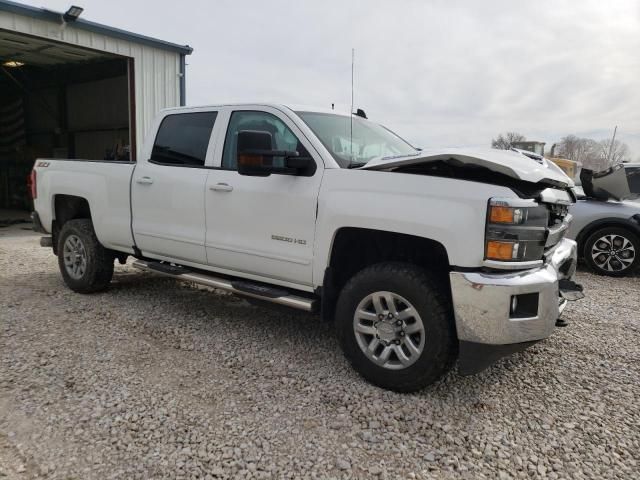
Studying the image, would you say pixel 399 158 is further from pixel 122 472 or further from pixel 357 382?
pixel 122 472

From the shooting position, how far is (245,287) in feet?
12.7

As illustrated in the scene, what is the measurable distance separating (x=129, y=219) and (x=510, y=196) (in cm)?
360

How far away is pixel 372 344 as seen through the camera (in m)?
3.27

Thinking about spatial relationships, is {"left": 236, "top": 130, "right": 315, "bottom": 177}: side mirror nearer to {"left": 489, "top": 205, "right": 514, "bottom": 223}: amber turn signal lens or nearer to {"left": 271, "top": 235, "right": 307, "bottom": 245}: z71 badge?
{"left": 271, "top": 235, "right": 307, "bottom": 245}: z71 badge

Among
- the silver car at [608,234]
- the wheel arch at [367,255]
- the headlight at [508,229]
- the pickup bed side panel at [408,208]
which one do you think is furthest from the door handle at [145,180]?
the silver car at [608,234]

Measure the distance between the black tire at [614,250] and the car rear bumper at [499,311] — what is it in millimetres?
4704

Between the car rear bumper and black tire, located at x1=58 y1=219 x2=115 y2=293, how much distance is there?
3.97 metres

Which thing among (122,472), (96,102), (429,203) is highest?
(96,102)

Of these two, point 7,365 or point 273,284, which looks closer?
point 7,365

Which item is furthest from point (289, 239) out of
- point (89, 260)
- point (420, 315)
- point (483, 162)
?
point (89, 260)

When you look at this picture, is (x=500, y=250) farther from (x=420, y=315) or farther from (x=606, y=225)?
(x=606, y=225)

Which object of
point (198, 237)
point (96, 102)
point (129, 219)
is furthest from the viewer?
point (96, 102)

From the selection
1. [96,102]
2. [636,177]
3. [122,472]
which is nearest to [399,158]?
[122,472]

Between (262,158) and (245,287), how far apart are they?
1062 millimetres
